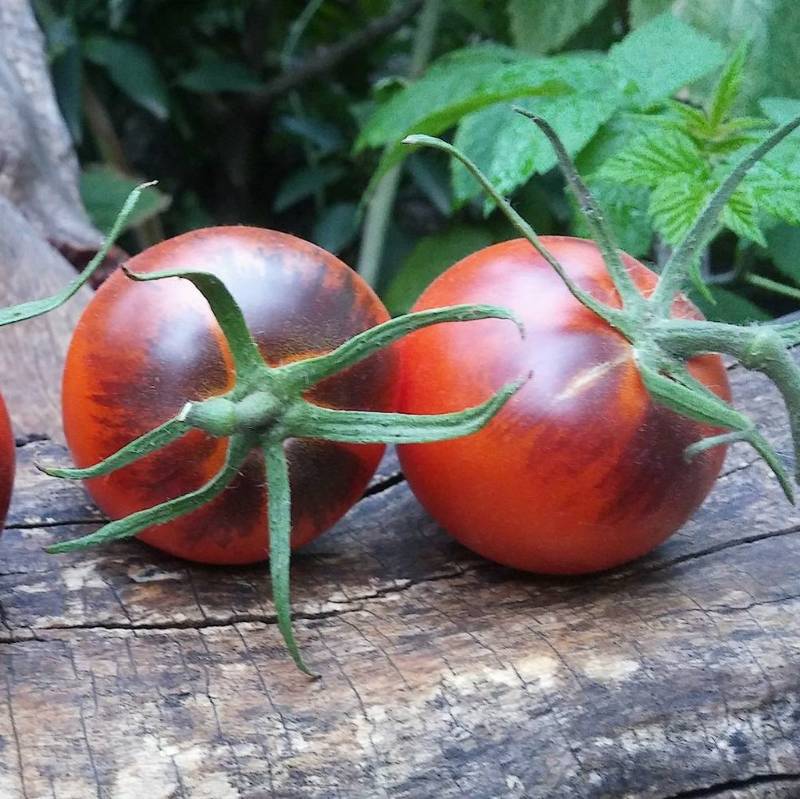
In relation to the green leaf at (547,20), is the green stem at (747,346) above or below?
below

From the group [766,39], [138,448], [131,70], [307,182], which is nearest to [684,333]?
[138,448]

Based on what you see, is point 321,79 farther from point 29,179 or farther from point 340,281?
point 340,281

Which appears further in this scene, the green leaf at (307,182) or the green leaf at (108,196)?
the green leaf at (307,182)

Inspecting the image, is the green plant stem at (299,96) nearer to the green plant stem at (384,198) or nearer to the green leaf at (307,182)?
the green leaf at (307,182)

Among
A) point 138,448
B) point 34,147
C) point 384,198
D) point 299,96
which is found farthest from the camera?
point 299,96

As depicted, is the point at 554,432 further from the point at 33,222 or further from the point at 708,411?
the point at 33,222

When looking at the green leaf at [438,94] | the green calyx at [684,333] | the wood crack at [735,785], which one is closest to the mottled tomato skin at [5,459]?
the green calyx at [684,333]
